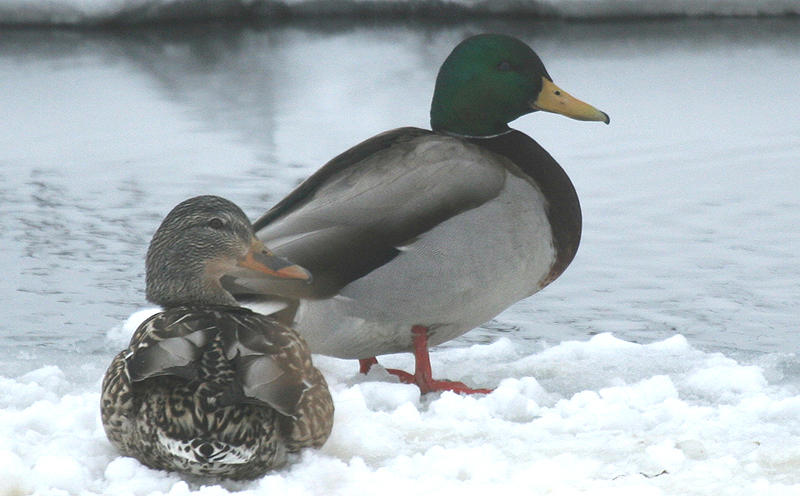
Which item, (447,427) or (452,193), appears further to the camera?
(452,193)

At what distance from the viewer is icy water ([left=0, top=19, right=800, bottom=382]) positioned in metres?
4.25

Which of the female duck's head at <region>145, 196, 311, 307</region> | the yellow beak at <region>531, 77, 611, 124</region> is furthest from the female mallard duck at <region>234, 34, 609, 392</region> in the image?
the female duck's head at <region>145, 196, 311, 307</region>

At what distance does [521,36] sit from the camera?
11617mm

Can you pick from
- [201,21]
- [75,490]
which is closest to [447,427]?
[75,490]

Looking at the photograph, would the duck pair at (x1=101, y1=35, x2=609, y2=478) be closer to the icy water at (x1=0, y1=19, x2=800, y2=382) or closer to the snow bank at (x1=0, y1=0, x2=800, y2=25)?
the icy water at (x1=0, y1=19, x2=800, y2=382)

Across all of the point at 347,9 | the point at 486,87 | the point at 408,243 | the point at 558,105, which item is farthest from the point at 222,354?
the point at 347,9

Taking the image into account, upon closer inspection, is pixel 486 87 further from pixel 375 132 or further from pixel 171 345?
pixel 375 132

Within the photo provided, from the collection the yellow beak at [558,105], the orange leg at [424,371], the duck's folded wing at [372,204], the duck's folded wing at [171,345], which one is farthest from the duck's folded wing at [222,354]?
the yellow beak at [558,105]

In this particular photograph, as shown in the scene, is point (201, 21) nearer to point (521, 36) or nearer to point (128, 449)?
point (521, 36)

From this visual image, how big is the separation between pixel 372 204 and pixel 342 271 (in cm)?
19

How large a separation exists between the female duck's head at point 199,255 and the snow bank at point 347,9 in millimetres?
9719

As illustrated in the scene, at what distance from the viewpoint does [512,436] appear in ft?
9.27

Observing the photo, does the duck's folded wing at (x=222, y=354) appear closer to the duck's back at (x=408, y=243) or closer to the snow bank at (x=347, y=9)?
the duck's back at (x=408, y=243)

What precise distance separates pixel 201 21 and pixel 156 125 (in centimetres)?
604
